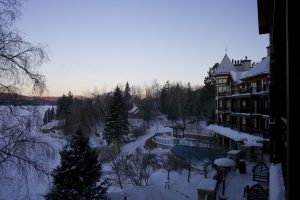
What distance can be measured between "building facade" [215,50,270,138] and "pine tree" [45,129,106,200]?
60.6 feet

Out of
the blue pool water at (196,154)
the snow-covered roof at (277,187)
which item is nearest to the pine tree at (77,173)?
the snow-covered roof at (277,187)

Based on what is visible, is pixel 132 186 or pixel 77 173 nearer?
pixel 77 173

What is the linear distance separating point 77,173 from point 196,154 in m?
22.6

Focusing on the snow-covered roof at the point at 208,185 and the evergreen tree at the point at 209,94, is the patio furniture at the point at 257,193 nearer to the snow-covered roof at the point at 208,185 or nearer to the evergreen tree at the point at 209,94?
the snow-covered roof at the point at 208,185

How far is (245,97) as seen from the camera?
33.9m

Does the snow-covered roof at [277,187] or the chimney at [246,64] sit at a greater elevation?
the chimney at [246,64]

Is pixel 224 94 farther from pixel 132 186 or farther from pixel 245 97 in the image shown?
pixel 132 186

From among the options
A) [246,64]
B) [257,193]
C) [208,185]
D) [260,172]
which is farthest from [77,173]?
[246,64]

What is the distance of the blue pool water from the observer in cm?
2800

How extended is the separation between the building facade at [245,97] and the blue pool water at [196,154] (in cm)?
476

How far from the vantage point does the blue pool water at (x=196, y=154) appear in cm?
2800

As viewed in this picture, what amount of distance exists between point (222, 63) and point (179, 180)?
2737cm

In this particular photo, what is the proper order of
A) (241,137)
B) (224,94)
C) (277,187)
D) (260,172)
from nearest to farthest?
1. (277,187)
2. (260,172)
3. (241,137)
4. (224,94)

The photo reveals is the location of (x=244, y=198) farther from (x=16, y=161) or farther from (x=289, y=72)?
(x=289, y=72)
